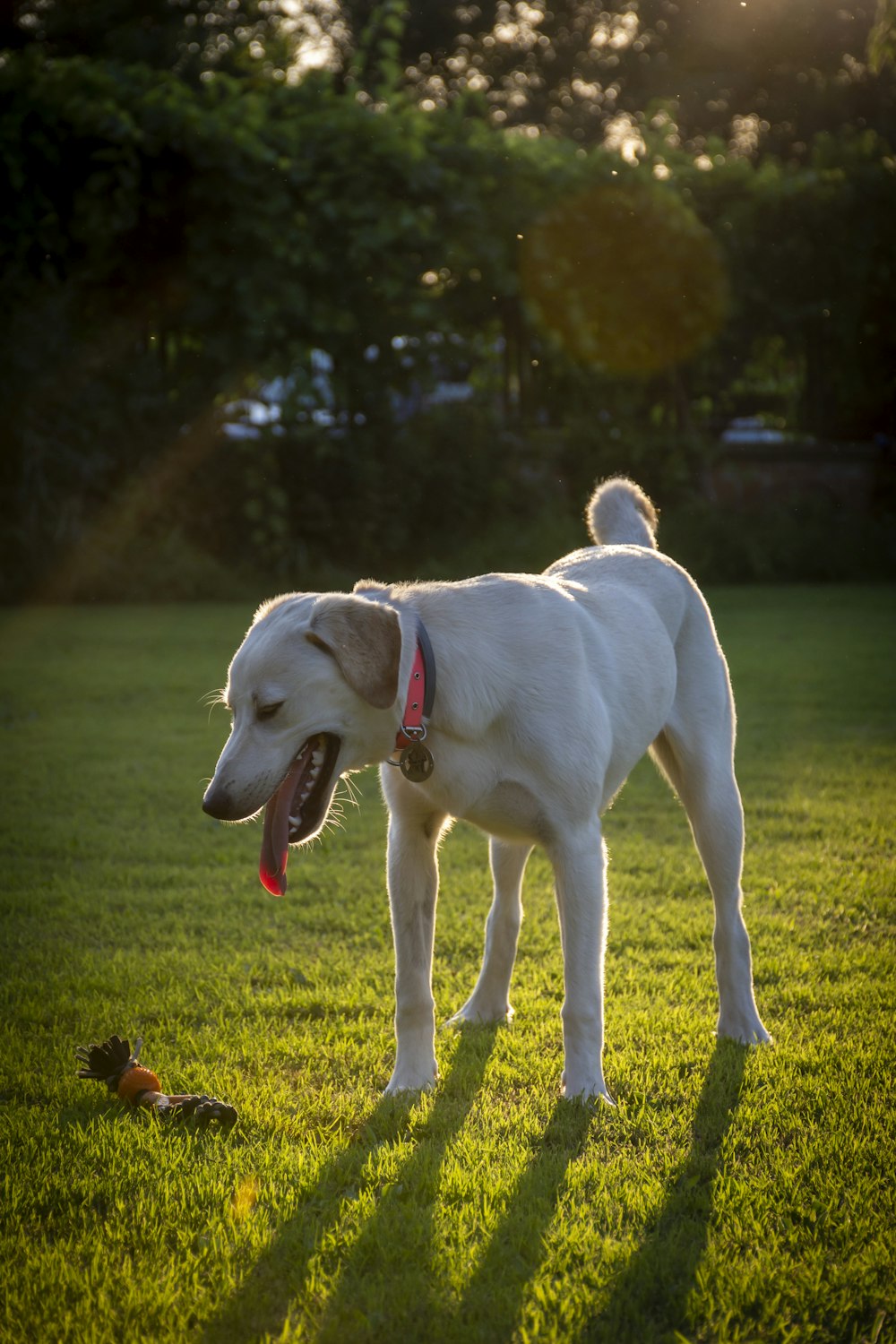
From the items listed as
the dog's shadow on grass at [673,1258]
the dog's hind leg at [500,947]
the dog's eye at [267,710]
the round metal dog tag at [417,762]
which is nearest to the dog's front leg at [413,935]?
the round metal dog tag at [417,762]

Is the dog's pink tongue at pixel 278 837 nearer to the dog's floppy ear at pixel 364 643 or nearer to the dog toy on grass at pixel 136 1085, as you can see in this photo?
the dog's floppy ear at pixel 364 643

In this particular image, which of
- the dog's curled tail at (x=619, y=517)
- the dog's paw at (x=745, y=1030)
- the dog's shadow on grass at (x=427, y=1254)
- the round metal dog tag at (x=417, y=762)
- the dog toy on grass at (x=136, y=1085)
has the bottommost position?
the dog's paw at (x=745, y=1030)

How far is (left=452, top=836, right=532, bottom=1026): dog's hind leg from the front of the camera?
451 centimetres

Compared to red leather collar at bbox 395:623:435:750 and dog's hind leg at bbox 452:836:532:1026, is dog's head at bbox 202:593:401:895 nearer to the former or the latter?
red leather collar at bbox 395:623:435:750

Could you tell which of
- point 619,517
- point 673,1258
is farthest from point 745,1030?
point 619,517

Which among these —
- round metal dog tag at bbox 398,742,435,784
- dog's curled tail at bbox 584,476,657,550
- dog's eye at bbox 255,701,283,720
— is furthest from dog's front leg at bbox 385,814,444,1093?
dog's curled tail at bbox 584,476,657,550

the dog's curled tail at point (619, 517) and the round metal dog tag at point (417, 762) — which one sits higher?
the dog's curled tail at point (619, 517)

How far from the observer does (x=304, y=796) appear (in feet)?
11.7

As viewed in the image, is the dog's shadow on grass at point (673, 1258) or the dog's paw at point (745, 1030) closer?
the dog's shadow on grass at point (673, 1258)

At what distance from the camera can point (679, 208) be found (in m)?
19.2

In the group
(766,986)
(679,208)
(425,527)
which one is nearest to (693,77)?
(679,208)

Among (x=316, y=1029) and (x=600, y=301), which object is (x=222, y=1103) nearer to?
(x=316, y=1029)

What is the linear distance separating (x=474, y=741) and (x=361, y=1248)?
4.54 feet

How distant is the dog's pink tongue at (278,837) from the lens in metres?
3.48
